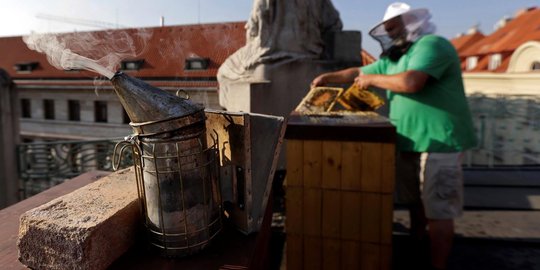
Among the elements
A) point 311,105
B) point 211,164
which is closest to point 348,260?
point 311,105

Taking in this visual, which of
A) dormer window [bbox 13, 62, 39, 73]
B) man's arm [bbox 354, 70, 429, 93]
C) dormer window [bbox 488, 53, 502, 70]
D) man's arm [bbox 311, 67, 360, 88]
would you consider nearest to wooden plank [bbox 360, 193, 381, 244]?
man's arm [bbox 354, 70, 429, 93]

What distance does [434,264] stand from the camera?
283 cm

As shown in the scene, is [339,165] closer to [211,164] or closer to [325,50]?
[211,164]

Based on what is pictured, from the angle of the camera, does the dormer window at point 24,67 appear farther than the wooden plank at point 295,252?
Yes

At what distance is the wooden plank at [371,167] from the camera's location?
2.39 m

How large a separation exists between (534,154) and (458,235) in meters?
4.78

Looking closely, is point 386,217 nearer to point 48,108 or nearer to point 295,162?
point 295,162

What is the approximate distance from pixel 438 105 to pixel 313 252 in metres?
1.47

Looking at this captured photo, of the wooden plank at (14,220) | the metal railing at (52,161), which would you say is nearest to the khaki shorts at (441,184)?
the wooden plank at (14,220)

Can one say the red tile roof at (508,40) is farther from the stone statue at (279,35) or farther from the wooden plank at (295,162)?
the wooden plank at (295,162)

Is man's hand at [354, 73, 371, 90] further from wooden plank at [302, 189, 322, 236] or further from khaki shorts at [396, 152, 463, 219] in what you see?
wooden plank at [302, 189, 322, 236]

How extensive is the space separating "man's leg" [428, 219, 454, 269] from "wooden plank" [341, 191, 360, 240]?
71cm

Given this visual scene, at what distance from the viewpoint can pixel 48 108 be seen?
2802 cm

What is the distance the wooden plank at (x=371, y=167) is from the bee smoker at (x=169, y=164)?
1435mm
